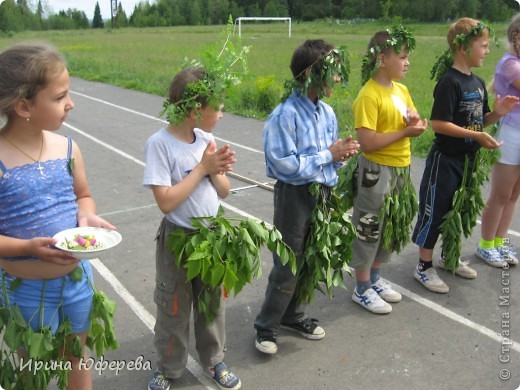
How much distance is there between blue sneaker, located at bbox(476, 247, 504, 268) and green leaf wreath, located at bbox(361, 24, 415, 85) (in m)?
2.20

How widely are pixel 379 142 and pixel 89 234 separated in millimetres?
2222

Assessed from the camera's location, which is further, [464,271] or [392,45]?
[464,271]

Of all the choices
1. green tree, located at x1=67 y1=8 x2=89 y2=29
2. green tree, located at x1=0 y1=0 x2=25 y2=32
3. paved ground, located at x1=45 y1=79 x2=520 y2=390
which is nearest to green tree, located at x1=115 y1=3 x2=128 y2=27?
green tree, located at x1=67 y1=8 x2=89 y2=29

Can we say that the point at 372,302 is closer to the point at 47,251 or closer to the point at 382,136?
the point at 382,136

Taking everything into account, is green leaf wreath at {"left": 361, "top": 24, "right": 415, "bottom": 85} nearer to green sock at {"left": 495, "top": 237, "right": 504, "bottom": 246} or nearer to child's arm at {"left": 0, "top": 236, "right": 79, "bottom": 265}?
green sock at {"left": 495, "top": 237, "right": 504, "bottom": 246}

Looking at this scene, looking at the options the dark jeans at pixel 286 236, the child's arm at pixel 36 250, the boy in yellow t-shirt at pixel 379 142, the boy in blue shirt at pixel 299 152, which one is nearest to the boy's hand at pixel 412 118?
the boy in yellow t-shirt at pixel 379 142

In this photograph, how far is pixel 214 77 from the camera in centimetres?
296

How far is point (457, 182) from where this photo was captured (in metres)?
4.48

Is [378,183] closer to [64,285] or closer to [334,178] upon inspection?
[334,178]

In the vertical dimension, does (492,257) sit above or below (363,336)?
above

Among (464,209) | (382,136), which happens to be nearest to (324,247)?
(382,136)

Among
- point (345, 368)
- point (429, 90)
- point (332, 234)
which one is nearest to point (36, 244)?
point (332, 234)

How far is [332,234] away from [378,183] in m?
0.74

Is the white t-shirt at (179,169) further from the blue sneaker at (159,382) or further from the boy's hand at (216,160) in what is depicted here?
the blue sneaker at (159,382)
